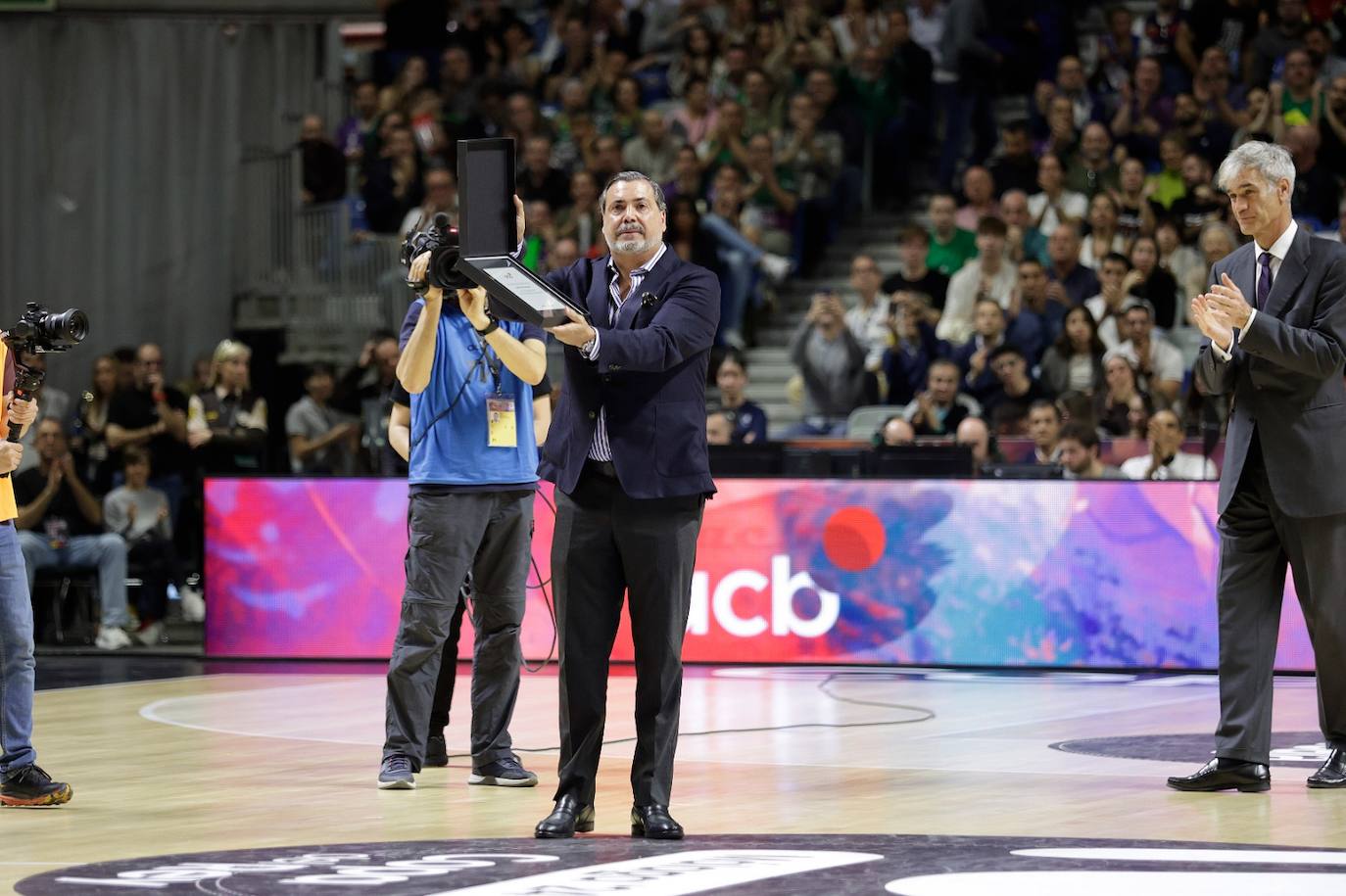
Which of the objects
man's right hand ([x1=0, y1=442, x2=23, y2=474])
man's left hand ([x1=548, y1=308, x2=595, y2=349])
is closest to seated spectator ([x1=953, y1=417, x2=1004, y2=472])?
man's right hand ([x1=0, y1=442, x2=23, y2=474])

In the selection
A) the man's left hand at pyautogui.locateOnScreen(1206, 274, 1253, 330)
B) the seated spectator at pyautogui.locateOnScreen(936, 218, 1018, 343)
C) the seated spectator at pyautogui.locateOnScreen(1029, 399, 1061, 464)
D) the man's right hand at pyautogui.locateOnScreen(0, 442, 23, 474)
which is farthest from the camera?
the seated spectator at pyautogui.locateOnScreen(936, 218, 1018, 343)

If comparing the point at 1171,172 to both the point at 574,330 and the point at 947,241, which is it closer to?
the point at 947,241

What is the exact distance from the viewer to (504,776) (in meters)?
7.94

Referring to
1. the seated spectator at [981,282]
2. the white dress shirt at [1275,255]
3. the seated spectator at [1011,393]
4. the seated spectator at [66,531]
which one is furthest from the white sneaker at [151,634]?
the white dress shirt at [1275,255]

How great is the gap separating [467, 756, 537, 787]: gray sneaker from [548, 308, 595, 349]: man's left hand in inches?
91.1

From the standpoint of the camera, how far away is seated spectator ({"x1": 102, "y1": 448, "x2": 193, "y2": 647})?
14844mm

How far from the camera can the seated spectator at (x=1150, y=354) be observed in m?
14.5

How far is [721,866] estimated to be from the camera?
5.95 metres

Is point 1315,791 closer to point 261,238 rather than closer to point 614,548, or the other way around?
point 614,548

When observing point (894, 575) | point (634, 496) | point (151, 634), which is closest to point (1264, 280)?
point (634, 496)

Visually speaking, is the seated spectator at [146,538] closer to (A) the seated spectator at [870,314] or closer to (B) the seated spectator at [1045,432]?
(A) the seated spectator at [870,314]

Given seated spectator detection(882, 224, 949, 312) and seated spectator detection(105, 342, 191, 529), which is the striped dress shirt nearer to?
seated spectator detection(105, 342, 191, 529)

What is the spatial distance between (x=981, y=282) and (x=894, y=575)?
423cm

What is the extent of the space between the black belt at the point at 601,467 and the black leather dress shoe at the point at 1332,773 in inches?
115
